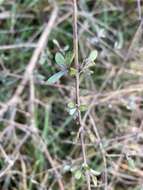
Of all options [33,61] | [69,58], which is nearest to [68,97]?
[33,61]

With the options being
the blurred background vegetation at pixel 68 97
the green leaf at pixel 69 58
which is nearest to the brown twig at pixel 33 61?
the blurred background vegetation at pixel 68 97

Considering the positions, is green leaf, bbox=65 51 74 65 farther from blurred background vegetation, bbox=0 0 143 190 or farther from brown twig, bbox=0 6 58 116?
brown twig, bbox=0 6 58 116

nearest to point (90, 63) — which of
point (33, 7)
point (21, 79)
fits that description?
point (21, 79)

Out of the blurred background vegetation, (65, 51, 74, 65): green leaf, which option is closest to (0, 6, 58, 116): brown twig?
the blurred background vegetation

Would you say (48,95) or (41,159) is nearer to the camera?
(41,159)

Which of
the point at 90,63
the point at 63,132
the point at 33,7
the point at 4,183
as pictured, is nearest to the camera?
the point at 90,63

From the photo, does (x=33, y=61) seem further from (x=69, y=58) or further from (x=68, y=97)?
(x=69, y=58)

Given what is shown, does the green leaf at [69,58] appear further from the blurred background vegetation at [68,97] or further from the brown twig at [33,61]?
the brown twig at [33,61]

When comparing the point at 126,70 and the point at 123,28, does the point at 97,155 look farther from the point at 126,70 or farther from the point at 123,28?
the point at 123,28
